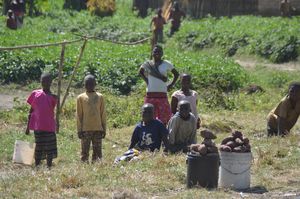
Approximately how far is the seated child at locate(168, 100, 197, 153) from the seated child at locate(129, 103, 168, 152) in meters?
0.11

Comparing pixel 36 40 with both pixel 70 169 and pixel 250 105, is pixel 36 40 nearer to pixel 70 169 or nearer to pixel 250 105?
pixel 250 105

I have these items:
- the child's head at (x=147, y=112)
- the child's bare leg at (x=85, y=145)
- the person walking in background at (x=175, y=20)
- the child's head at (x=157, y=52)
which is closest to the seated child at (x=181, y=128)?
the child's head at (x=147, y=112)

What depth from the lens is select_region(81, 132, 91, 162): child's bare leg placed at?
10.9m

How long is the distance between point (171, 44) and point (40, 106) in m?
18.7

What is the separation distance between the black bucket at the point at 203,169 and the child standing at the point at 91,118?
243cm

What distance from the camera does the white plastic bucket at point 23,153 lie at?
10984 mm

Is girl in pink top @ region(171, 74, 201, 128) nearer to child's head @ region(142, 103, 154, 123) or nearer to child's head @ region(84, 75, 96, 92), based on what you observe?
child's head @ region(142, 103, 154, 123)

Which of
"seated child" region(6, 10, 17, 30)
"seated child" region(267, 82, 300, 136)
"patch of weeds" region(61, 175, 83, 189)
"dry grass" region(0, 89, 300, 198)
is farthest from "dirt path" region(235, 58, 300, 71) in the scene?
"patch of weeds" region(61, 175, 83, 189)

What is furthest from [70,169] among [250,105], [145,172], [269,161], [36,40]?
[36,40]

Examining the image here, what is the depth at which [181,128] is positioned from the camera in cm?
1068

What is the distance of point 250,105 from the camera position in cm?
1727

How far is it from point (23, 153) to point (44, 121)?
2.11 ft

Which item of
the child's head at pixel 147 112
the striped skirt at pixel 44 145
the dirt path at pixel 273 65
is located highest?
the child's head at pixel 147 112

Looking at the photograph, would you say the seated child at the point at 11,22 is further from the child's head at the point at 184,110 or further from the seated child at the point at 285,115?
the child's head at the point at 184,110
